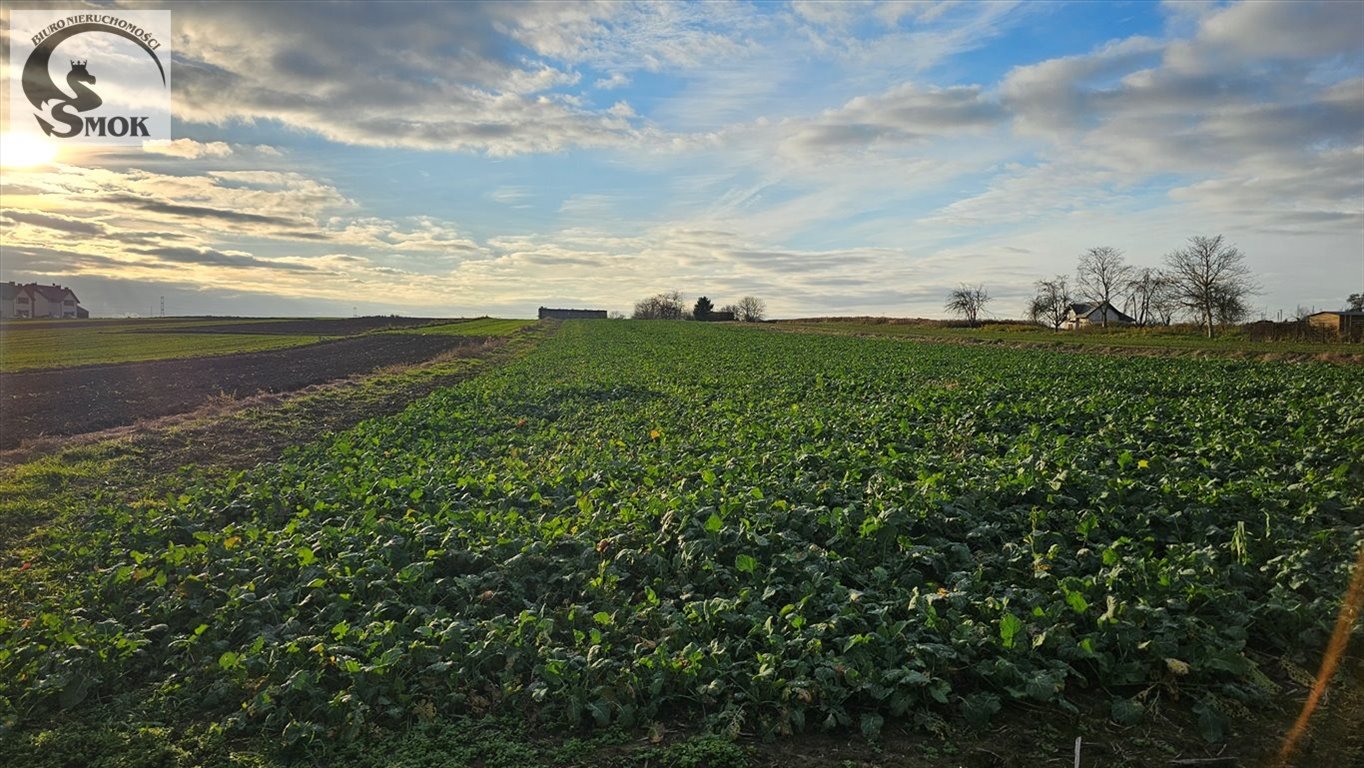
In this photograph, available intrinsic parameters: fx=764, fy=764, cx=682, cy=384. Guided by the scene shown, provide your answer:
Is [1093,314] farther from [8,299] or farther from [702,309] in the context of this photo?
[8,299]

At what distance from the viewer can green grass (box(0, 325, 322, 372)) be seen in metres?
45.3

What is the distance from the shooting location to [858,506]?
29.6 feet

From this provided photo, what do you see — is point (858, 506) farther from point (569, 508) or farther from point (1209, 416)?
point (1209, 416)

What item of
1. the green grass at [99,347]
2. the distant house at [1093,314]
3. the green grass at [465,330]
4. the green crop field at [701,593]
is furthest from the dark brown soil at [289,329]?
the distant house at [1093,314]

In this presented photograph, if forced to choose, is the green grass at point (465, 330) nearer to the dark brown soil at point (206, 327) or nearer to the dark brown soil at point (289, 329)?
the dark brown soil at point (289, 329)

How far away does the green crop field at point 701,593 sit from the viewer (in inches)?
229

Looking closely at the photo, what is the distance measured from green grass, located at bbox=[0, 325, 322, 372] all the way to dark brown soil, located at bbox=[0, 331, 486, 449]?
3.73 m

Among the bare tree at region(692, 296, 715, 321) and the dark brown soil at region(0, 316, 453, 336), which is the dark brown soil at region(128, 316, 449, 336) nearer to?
the dark brown soil at region(0, 316, 453, 336)

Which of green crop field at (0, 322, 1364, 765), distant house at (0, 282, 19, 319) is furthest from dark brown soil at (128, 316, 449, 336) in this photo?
green crop field at (0, 322, 1364, 765)

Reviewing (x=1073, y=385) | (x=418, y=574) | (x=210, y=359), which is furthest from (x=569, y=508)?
(x=210, y=359)

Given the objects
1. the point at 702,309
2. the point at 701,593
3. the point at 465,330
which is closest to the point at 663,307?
the point at 702,309

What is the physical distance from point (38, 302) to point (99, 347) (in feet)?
348

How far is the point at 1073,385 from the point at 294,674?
2124 cm

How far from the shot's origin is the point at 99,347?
58375mm
